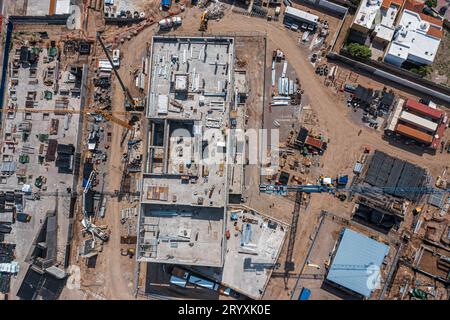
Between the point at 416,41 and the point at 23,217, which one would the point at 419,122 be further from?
the point at 23,217

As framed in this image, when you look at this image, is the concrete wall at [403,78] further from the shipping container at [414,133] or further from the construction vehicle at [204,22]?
the construction vehicle at [204,22]

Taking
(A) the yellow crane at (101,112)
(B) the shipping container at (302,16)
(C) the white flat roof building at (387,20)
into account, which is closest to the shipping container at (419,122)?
(C) the white flat roof building at (387,20)

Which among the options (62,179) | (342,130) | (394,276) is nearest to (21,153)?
(62,179)

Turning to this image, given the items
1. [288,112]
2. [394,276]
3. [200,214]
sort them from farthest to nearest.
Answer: [288,112] → [394,276] → [200,214]

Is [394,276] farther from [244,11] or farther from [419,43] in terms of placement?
[244,11]

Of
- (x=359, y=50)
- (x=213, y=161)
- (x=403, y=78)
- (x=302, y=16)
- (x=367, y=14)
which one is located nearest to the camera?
(x=213, y=161)

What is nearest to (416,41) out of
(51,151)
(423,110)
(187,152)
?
(423,110)

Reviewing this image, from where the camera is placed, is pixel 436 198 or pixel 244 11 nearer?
pixel 436 198
